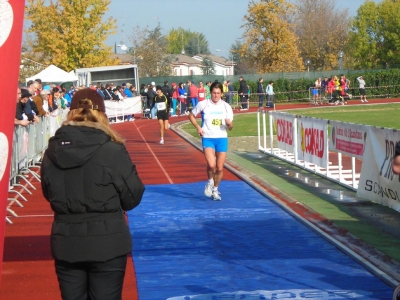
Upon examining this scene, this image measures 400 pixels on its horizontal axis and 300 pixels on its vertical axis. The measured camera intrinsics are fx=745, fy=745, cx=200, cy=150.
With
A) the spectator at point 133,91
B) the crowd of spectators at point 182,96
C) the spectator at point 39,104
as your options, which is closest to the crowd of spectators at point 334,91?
the crowd of spectators at point 182,96

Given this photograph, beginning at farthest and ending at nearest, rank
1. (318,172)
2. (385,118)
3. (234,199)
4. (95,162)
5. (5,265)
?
(385,118), (318,172), (234,199), (5,265), (95,162)

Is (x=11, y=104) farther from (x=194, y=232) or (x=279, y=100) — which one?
(x=279, y=100)

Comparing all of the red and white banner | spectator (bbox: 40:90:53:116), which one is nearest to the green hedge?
spectator (bbox: 40:90:53:116)

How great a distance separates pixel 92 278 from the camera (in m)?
4.62

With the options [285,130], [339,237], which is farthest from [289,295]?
[285,130]

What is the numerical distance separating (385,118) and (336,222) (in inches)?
911

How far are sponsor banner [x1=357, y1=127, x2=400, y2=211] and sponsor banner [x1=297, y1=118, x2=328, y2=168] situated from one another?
8.25ft

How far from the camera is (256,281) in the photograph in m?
7.46

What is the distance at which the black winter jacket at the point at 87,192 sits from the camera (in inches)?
178

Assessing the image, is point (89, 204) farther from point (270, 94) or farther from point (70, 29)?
point (70, 29)

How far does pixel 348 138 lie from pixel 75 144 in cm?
924

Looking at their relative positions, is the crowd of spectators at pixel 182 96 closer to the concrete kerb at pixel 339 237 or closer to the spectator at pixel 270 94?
the spectator at pixel 270 94

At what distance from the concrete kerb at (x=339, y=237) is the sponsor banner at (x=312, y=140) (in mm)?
1234

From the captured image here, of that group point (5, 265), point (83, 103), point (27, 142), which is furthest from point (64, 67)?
point (83, 103)
